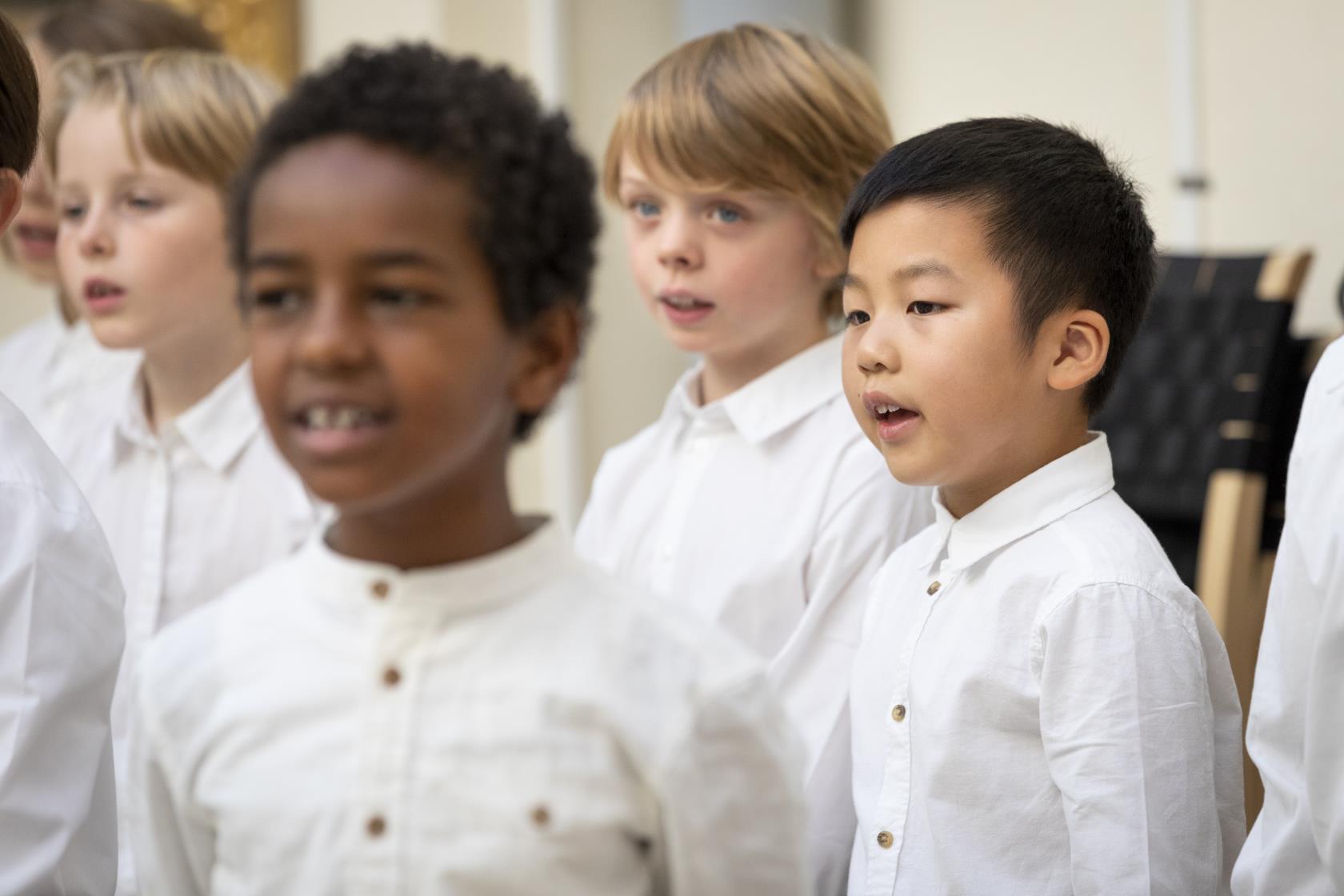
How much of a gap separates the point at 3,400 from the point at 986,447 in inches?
34.3

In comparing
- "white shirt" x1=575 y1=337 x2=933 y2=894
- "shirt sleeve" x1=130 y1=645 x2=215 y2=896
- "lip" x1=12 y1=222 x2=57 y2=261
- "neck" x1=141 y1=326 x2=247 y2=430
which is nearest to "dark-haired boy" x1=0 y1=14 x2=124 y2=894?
"shirt sleeve" x1=130 y1=645 x2=215 y2=896

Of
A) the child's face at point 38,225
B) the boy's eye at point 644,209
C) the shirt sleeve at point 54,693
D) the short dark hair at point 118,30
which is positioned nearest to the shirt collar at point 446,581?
the shirt sleeve at point 54,693

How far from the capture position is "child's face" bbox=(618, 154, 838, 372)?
1704 mm

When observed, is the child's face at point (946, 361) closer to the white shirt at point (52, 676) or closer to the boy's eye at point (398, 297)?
the boy's eye at point (398, 297)

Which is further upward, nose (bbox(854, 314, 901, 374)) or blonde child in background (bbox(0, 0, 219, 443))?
nose (bbox(854, 314, 901, 374))

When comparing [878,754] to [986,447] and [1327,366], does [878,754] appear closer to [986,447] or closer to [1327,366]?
[986,447]

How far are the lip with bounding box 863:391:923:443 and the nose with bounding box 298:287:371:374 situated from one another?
1.93 feet

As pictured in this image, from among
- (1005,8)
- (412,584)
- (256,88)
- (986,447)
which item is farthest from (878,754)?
(1005,8)

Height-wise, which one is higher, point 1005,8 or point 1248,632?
point 1005,8

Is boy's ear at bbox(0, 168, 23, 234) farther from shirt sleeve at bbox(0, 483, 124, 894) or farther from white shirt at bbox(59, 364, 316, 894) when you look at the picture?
white shirt at bbox(59, 364, 316, 894)

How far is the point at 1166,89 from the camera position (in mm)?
3170

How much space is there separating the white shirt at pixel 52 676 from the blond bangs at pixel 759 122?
0.76m

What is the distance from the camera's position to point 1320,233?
2.80 metres

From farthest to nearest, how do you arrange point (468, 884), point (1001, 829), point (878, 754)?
1. point (878, 754)
2. point (1001, 829)
3. point (468, 884)
